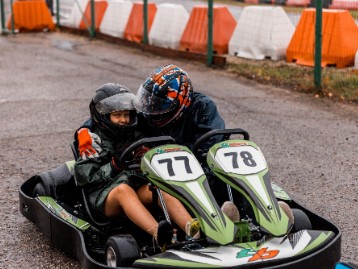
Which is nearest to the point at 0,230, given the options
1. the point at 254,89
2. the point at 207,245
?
the point at 207,245

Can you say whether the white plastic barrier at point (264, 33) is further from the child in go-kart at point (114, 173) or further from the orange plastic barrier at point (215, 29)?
the child in go-kart at point (114, 173)

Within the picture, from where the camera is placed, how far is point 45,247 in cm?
476

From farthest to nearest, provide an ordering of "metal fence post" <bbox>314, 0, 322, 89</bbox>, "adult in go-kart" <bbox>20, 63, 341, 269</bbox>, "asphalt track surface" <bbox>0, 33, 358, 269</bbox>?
1. "metal fence post" <bbox>314, 0, 322, 89</bbox>
2. "asphalt track surface" <bbox>0, 33, 358, 269</bbox>
3. "adult in go-kart" <bbox>20, 63, 341, 269</bbox>

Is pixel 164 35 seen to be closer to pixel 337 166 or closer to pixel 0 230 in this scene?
pixel 337 166

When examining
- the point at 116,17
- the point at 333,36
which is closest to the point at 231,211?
the point at 333,36

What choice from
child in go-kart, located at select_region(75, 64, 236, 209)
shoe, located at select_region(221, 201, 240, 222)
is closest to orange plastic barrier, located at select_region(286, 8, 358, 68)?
child in go-kart, located at select_region(75, 64, 236, 209)

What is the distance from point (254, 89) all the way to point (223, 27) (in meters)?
2.27

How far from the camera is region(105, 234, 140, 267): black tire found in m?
3.81

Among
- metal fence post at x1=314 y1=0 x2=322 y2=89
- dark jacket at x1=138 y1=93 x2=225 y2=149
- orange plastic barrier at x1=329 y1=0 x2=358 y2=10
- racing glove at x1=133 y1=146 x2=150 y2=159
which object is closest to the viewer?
racing glove at x1=133 y1=146 x2=150 y2=159

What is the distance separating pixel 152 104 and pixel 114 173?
1.59ft

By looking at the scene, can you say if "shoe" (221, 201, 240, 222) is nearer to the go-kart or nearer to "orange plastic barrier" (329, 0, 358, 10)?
the go-kart

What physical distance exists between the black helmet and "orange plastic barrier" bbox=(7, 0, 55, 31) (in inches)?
450

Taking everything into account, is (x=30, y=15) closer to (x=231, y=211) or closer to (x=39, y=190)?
(x=39, y=190)

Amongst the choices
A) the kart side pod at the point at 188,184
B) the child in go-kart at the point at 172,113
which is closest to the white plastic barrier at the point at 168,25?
the child in go-kart at the point at 172,113
